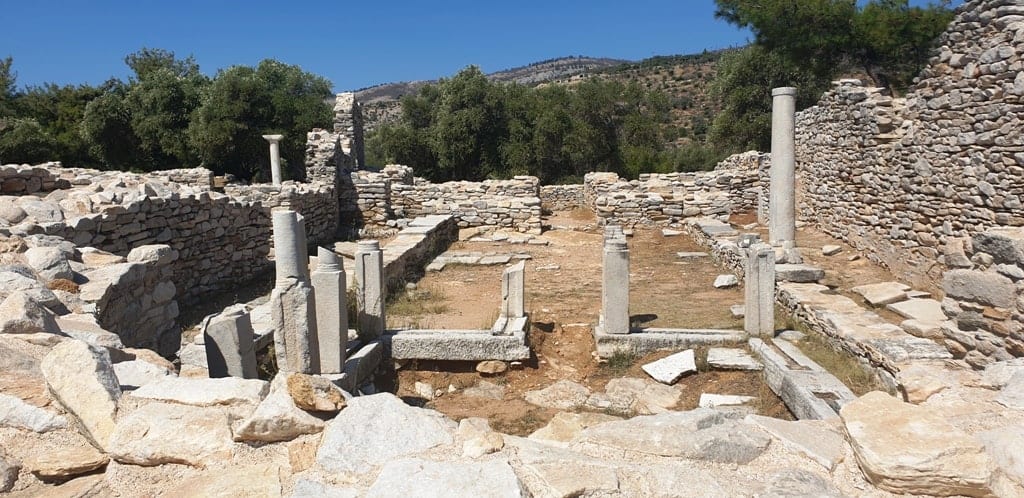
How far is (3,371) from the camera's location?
9.14 feet

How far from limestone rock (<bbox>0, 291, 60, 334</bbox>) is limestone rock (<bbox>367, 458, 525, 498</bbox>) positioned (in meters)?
2.18

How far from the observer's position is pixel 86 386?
2559 mm

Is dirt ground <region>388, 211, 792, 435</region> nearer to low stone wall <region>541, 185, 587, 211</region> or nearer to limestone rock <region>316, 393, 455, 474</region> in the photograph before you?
limestone rock <region>316, 393, 455, 474</region>

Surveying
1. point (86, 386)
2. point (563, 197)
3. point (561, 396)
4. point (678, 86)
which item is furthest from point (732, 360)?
point (678, 86)

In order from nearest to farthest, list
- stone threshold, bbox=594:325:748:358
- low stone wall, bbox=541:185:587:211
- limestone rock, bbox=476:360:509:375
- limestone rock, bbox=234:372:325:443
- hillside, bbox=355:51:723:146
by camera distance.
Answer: limestone rock, bbox=234:372:325:443
limestone rock, bbox=476:360:509:375
stone threshold, bbox=594:325:748:358
low stone wall, bbox=541:185:587:211
hillside, bbox=355:51:723:146

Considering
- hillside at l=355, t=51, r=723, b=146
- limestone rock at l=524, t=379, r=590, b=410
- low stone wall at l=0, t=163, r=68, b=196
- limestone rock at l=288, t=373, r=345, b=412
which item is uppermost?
hillside at l=355, t=51, r=723, b=146

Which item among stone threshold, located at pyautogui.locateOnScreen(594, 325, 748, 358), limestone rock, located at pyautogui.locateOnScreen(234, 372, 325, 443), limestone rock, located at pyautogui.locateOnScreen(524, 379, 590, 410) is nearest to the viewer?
limestone rock, located at pyautogui.locateOnScreen(234, 372, 325, 443)

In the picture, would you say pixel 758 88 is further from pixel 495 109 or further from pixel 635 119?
pixel 495 109

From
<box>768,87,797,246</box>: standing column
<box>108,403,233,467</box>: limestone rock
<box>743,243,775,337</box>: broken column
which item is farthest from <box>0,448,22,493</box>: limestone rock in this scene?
<box>768,87,797,246</box>: standing column

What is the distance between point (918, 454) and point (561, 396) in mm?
4319

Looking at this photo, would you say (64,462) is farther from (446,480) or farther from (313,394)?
(446,480)

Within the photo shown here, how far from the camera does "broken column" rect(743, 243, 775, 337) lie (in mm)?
7129

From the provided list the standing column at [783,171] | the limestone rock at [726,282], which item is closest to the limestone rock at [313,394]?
the limestone rock at [726,282]

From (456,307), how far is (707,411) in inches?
256
